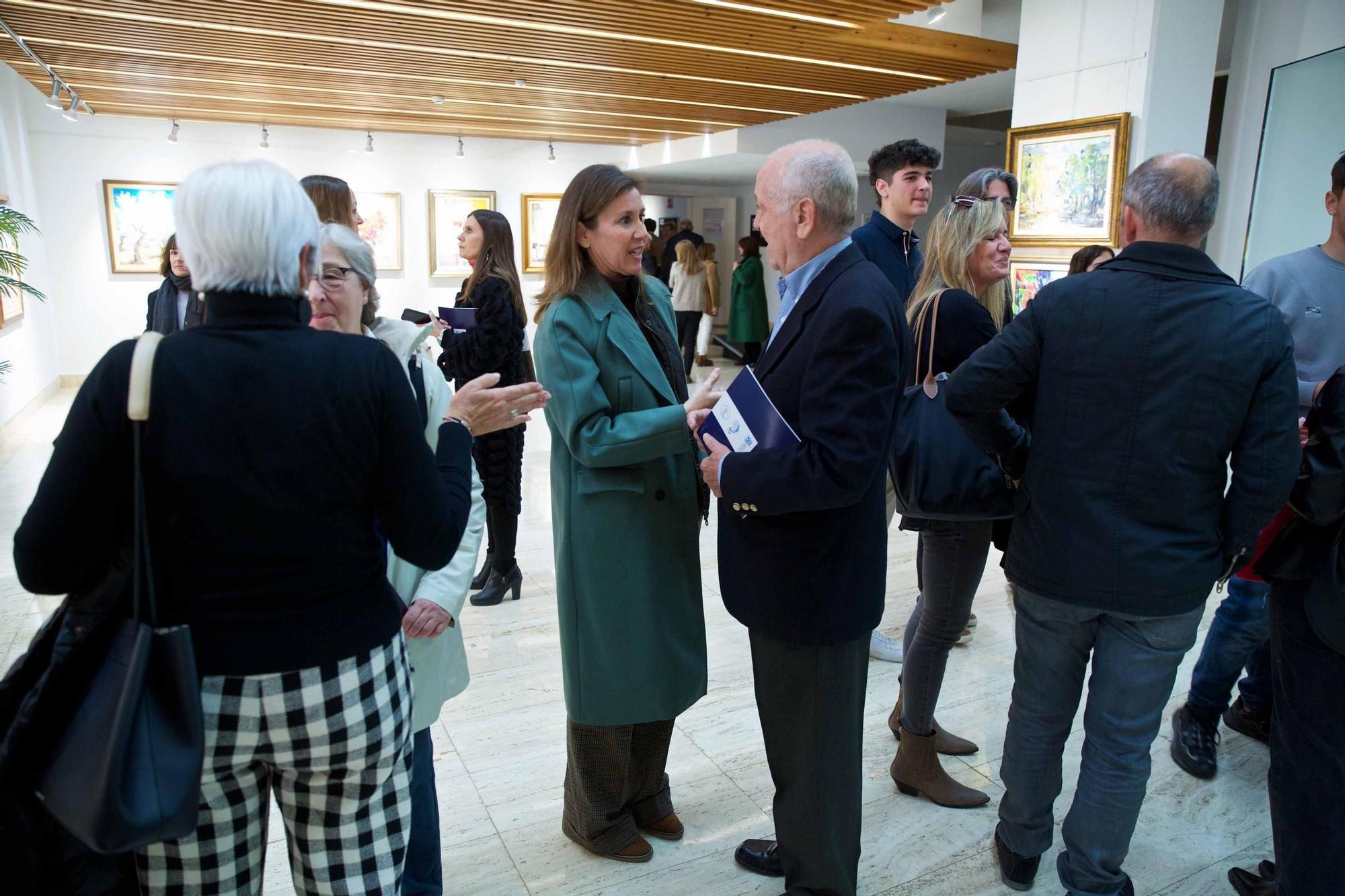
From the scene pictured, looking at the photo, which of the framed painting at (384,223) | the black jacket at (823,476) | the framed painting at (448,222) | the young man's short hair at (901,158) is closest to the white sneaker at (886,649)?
the black jacket at (823,476)

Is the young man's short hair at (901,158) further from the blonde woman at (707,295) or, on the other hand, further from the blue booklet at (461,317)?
the blonde woman at (707,295)

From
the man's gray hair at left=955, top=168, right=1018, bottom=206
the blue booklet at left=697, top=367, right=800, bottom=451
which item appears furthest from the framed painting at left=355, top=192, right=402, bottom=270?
the blue booklet at left=697, top=367, right=800, bottom=451

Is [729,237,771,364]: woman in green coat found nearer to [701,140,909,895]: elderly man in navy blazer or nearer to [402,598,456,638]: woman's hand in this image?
[701,140,909,895]: elderly man in navy blazer

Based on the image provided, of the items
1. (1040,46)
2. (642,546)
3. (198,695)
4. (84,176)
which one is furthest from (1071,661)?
(84,176)

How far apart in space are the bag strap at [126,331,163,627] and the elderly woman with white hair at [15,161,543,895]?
0.07ft

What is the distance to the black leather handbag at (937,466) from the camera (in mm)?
2262

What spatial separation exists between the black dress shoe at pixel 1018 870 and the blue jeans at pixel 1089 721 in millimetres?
27

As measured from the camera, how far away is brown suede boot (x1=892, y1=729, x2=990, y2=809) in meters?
2.64

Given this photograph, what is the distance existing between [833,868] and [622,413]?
117 cm

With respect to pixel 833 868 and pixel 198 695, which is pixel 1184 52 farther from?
pixel 198 695

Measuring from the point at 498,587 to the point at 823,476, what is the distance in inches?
115

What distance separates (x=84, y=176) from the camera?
419 inches

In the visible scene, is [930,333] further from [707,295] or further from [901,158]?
[707,295]

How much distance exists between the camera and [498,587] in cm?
430
